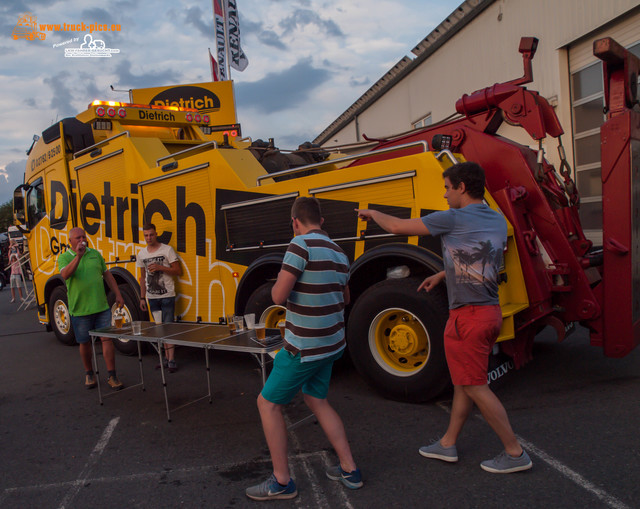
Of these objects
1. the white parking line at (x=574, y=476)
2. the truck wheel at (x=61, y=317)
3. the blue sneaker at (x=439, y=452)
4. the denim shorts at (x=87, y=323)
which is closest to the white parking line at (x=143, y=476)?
the blue sneaker at (x=439, y=452)

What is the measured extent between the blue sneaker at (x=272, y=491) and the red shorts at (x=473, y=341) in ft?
3.79

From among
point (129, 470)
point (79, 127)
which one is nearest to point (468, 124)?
point (129, 470)

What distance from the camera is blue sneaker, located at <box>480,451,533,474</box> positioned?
310cm

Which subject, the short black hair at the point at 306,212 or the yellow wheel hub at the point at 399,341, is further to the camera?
the yellow wheel hub at the point at 399,341

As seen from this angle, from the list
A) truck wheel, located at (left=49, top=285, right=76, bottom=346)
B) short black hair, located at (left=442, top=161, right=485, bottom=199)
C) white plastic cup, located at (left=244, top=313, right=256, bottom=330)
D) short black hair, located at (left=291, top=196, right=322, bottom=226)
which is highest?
short black hair, located at (left=442, top=161, right=485, bottom=199)

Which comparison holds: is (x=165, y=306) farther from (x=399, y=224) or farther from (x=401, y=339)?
(x=399, y=224)

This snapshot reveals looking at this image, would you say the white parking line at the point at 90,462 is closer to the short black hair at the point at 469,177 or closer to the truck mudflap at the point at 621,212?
the short black hair at the point at 469,177

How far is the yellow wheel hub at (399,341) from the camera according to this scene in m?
4.38

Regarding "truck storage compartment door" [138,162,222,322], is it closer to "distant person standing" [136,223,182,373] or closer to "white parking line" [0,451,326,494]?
"distant person standing" [136,223,182,373]

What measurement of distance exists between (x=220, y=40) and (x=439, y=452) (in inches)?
664

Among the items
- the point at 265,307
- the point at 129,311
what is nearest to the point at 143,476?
the point at 265,307

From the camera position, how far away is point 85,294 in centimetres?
551

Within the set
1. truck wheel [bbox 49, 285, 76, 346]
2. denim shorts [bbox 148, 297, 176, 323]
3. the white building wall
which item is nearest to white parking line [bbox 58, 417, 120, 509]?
denim shorts [bbox 148, 297, 176, 323]

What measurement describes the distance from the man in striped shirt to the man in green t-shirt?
10.3ft
